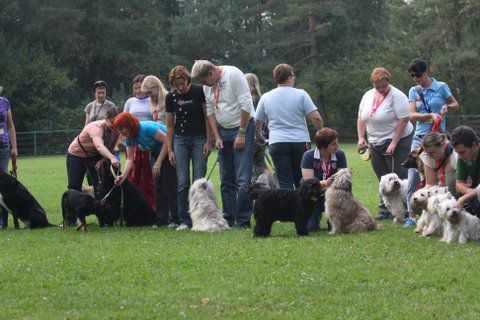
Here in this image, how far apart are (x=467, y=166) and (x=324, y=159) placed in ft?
5.90

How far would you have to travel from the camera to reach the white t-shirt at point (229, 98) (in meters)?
10.4

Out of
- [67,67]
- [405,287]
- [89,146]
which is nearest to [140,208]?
[89,146]

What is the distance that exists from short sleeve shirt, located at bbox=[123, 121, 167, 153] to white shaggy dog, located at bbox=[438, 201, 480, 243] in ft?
12.4

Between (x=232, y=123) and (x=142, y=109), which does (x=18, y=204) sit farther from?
(x=232, y=123)

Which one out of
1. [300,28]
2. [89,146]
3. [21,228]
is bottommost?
[21,228]

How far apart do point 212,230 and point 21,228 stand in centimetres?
279

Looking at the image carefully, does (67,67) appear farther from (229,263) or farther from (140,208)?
(229,263)

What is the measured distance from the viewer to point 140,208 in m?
11.4

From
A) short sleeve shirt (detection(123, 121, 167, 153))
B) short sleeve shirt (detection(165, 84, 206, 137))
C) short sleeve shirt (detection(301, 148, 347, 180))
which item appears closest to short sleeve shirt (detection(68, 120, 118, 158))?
short sleeve shirt (detection(123, 121, 167, 153))

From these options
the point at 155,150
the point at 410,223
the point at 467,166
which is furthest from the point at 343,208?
the point at 155,150

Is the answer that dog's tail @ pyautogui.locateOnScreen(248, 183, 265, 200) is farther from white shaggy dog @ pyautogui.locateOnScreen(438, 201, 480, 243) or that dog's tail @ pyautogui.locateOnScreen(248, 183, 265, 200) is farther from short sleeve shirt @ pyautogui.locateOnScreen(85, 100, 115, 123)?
short sleeve shirt @ pyautogui.locateOnScreen(85, 100, 115, 123)

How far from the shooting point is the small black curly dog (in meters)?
9.48

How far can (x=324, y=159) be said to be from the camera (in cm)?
1012

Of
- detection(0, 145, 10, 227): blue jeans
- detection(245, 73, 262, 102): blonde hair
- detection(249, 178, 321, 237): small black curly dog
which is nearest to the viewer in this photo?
detection(249, 178, 321, 237): small black curly dog
